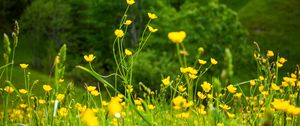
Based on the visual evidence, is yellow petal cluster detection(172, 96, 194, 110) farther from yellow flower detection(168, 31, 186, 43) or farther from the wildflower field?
yellow flower detection(168, 31, 186, 43)

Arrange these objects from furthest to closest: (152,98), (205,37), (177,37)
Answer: (205,37), (152,98), (177,37)

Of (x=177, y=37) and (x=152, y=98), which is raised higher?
(x=177, y=37)

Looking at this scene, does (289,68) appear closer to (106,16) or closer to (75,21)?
(106,16)

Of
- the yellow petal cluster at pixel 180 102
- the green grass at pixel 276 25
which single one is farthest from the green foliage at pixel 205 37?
the yellow petal cluster at pixel 180 102

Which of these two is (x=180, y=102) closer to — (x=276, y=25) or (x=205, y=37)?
(x=205, y=37)

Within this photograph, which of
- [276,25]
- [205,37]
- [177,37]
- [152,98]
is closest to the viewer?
[177,37]

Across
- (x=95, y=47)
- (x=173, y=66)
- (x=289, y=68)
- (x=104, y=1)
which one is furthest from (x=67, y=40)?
(x=289, y=68)

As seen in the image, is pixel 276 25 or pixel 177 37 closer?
pixel 177 37

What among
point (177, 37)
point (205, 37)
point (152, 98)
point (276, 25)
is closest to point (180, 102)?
point (177, 37)

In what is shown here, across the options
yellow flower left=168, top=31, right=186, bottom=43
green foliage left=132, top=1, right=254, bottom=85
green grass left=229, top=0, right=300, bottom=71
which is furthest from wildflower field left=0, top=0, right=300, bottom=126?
green grass left=229, top=0, right=300, bottom=71

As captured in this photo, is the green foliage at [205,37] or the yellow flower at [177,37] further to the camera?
the green foliage at [205,37]

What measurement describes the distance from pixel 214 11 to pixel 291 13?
12.8m

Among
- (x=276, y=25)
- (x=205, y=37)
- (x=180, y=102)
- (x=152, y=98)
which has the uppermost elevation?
(x=276, y=25)

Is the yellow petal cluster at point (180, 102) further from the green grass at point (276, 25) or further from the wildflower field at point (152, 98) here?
the green grass at point (276, 25)
